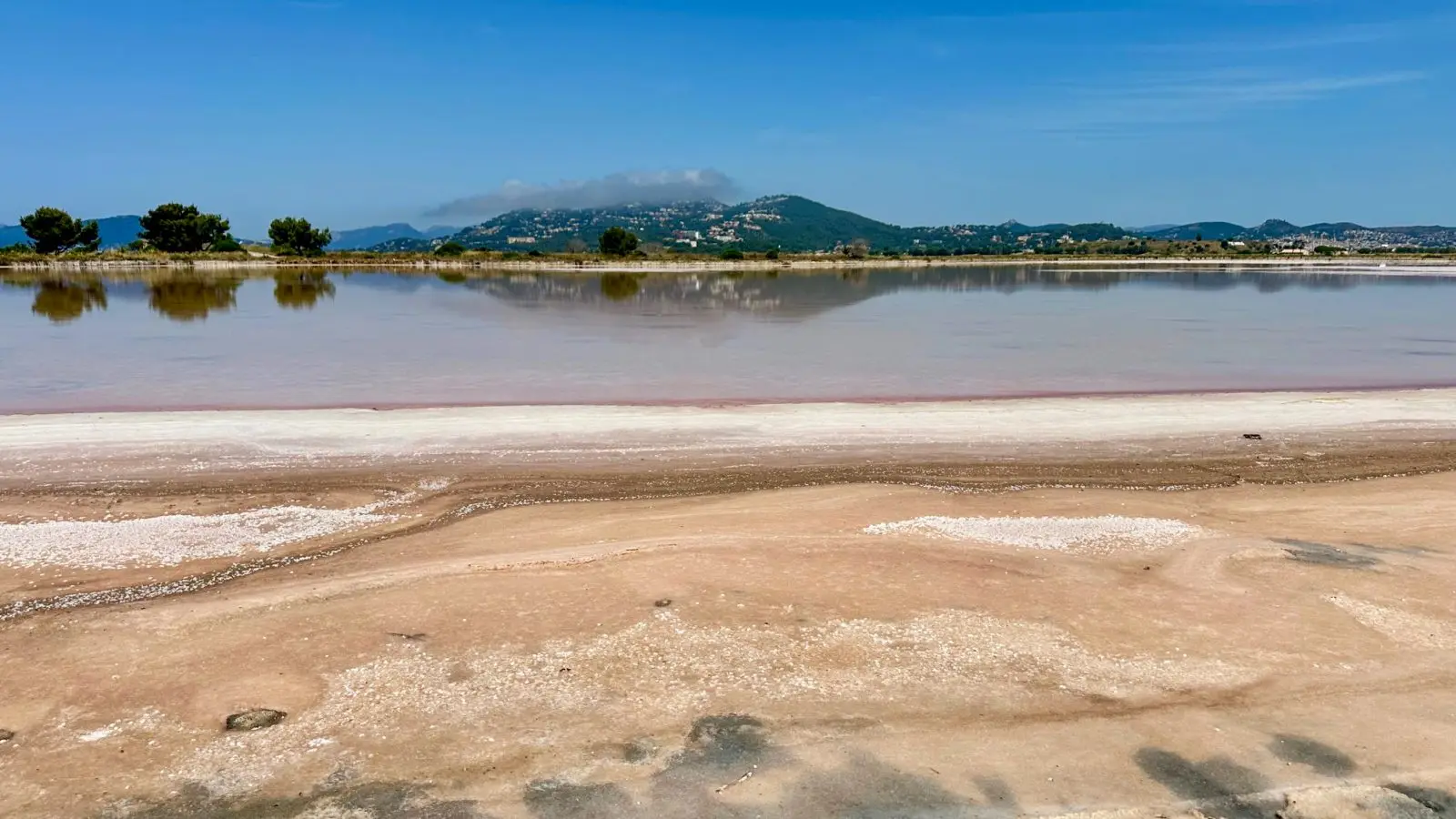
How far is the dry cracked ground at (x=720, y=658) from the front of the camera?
461 cm

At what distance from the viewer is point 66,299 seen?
139ft

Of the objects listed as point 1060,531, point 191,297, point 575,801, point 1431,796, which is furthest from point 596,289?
point 1431,796

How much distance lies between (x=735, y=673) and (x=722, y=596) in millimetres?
1305

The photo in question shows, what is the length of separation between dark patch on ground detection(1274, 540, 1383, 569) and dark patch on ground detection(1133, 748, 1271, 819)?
4.17 metres

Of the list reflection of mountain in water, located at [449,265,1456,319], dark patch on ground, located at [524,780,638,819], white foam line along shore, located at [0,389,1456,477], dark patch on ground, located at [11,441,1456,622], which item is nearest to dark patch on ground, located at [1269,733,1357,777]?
dark patch on ground, located at [524,780,638,819]

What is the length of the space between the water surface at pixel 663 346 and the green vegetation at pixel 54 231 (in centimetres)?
5003

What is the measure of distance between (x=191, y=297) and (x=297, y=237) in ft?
219

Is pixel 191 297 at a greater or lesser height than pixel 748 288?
lesser

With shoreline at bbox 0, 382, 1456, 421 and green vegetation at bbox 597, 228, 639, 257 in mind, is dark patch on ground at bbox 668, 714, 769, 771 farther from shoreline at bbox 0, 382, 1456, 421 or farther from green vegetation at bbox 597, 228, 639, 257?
green vegetation at bbox 597, 228, 639, 257

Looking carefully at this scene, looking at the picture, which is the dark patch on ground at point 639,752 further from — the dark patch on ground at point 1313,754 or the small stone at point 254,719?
the dark patch on ground at point 1313,754

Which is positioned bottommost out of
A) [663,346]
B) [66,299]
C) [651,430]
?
[651,430]

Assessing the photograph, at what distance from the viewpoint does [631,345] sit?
25.2 m

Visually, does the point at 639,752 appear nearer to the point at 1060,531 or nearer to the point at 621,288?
the point at 1060,531

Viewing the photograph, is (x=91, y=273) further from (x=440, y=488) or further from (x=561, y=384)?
(x=440, y=488)
